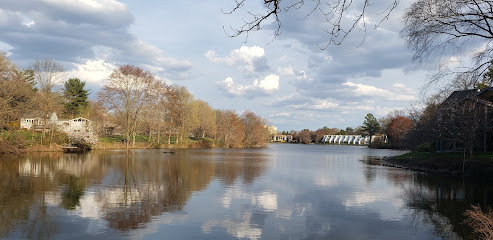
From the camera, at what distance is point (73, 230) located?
929 cm

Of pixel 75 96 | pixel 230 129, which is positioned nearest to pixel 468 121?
pixel 230 129

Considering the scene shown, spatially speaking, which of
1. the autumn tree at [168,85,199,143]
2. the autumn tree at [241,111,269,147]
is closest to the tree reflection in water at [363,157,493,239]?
the autumn tree at [168,85,199,143]

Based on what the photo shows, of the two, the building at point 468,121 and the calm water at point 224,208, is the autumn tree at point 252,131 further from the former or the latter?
the calm water at point 224,208

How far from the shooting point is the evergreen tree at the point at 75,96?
2675 inches

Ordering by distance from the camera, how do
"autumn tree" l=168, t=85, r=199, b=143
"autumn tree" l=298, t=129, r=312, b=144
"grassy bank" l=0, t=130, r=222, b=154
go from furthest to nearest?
"autumn tree" l=298, t=129, r=312, b=144 < "autumn tree" l=168, t=85, r=199, b=143 < "grassy bank" l=0, t=130, r=222, b=154

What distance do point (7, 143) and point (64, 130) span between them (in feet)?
38.5

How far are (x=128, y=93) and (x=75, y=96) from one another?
23885mm

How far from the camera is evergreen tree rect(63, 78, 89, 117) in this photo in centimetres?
6794

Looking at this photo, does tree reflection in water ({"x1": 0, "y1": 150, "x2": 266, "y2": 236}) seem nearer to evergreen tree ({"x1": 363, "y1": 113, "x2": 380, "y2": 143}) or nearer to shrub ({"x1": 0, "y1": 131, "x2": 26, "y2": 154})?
shrub ({"x1": 0, "y1": 131, "x2": 26, "y2": 154})

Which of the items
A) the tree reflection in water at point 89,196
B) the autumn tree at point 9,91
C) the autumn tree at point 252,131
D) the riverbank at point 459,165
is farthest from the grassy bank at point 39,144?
the riverbank at point 459,165

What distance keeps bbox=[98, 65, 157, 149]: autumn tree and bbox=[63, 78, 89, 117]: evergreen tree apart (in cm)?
1940

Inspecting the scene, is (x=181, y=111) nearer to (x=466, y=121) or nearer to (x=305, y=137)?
(x=466, y=121)

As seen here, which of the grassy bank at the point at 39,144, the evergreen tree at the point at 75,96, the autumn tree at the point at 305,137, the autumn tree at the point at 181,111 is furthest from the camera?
the autumn tree at the point at 305,137

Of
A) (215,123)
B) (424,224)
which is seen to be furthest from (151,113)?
(424,224)
